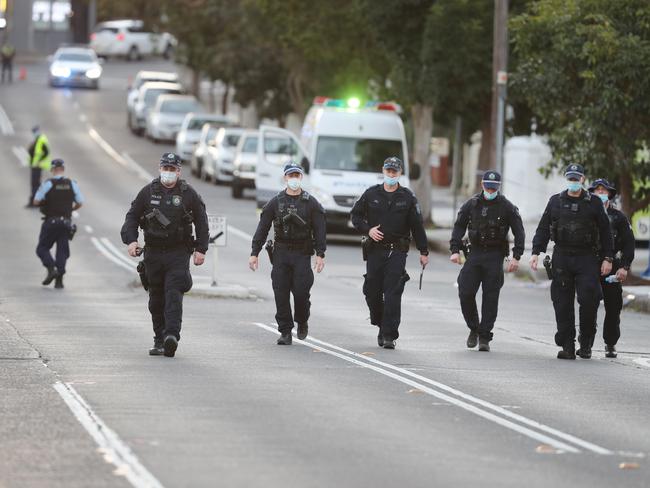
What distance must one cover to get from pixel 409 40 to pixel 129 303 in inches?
673

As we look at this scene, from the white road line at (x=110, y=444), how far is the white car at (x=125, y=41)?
3241 inches

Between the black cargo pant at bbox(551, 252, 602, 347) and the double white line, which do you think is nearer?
the double white line

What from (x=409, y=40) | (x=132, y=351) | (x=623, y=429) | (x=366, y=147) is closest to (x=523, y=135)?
(x=409, y=40)

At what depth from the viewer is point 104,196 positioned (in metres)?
44.1

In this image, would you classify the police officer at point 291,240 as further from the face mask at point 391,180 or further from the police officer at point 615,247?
the police officer at point 615,247

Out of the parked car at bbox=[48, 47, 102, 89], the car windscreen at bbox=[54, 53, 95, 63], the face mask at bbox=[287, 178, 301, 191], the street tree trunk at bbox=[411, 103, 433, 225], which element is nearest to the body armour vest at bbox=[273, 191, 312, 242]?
the face mask at bbox=[287, 178, 301, 191]

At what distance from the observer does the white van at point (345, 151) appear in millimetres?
34062

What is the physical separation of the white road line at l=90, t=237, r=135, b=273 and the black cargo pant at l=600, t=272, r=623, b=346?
11926mm

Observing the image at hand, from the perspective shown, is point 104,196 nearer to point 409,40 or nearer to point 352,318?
point 409,40

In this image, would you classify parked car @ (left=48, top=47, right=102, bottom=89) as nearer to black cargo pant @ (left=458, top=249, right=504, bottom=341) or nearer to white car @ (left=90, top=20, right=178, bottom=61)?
white car @ (left=90, top=20, right=178, bottom=61)

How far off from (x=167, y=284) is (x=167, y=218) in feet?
1.93

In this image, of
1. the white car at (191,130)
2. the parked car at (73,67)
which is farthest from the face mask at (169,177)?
the parked car at (73,67)

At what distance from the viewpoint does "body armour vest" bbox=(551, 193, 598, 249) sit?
54.0 ft

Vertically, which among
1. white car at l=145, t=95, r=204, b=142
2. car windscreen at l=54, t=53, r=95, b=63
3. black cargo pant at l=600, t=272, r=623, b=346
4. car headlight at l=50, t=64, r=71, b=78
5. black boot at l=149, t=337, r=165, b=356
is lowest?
black boot at l=149, t=337, r=165, b=356
